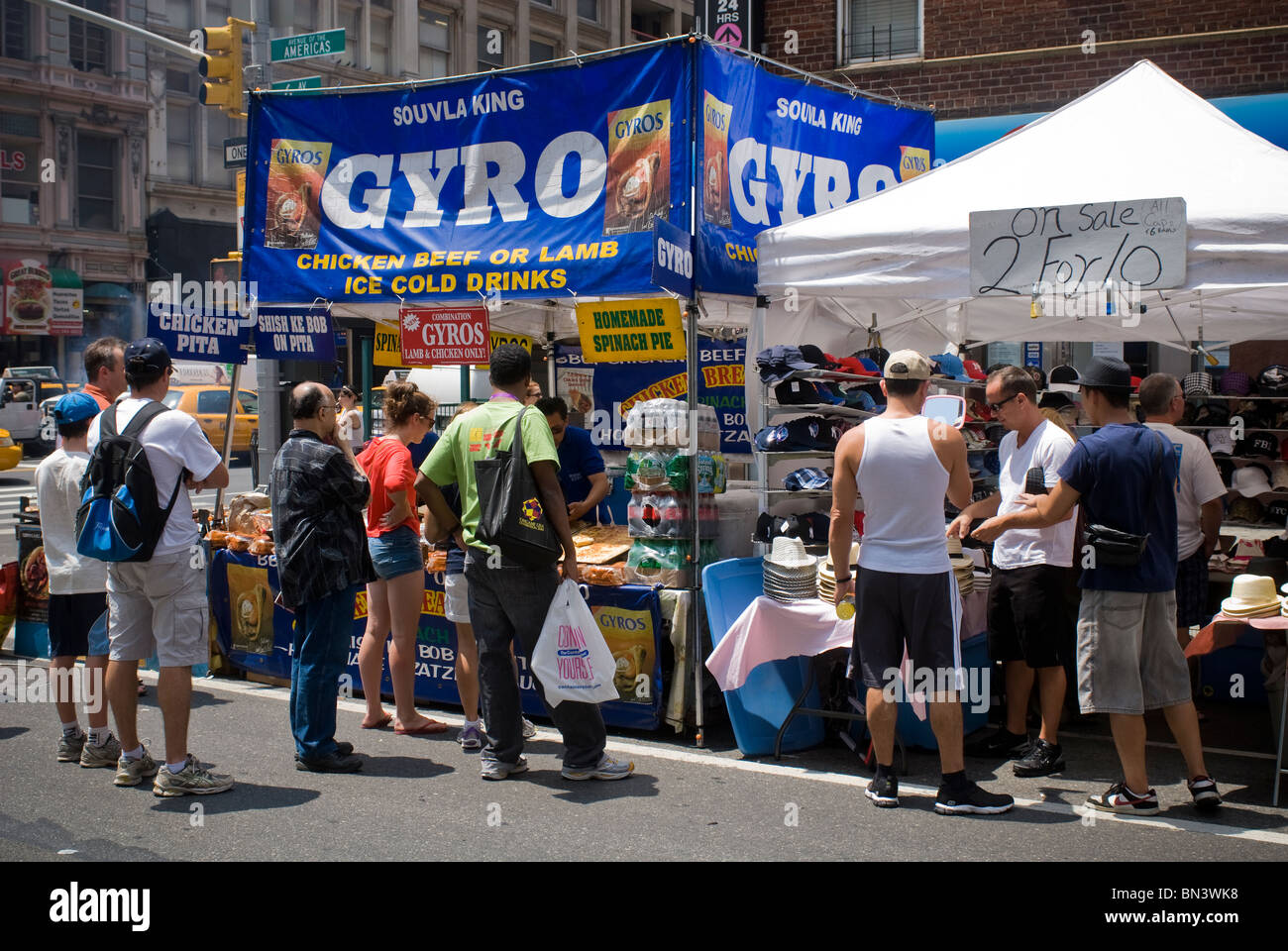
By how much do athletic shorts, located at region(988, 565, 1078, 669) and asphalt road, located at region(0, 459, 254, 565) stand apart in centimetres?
1085

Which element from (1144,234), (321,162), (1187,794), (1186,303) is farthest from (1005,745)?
(321,162)

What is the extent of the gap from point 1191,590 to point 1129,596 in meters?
1.46

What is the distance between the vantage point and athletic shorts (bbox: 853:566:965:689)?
4883 mm

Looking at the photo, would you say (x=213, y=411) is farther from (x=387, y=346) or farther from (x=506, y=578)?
(x=506, y=578)

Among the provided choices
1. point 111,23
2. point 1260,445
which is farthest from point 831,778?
point 111,23

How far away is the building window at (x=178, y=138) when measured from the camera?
3572 centimetres

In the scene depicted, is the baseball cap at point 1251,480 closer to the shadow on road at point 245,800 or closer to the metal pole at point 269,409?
the shadow on road at point 245,800

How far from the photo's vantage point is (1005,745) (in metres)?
6.02

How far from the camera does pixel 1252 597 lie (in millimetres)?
5211

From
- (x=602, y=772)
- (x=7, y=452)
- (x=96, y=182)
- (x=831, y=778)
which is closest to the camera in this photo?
(x=602, y=772)

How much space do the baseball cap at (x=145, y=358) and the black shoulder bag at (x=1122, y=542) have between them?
4132 mm

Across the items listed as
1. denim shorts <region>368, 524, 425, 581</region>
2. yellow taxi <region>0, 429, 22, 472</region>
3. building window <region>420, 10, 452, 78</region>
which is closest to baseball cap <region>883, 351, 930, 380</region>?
denim shorts <region>368, 524, 425, 581</region>

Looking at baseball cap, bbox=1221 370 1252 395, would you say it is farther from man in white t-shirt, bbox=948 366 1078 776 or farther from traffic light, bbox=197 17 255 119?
traffic light, bbox=197 17 255 119

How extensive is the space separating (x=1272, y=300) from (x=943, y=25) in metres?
8.40
